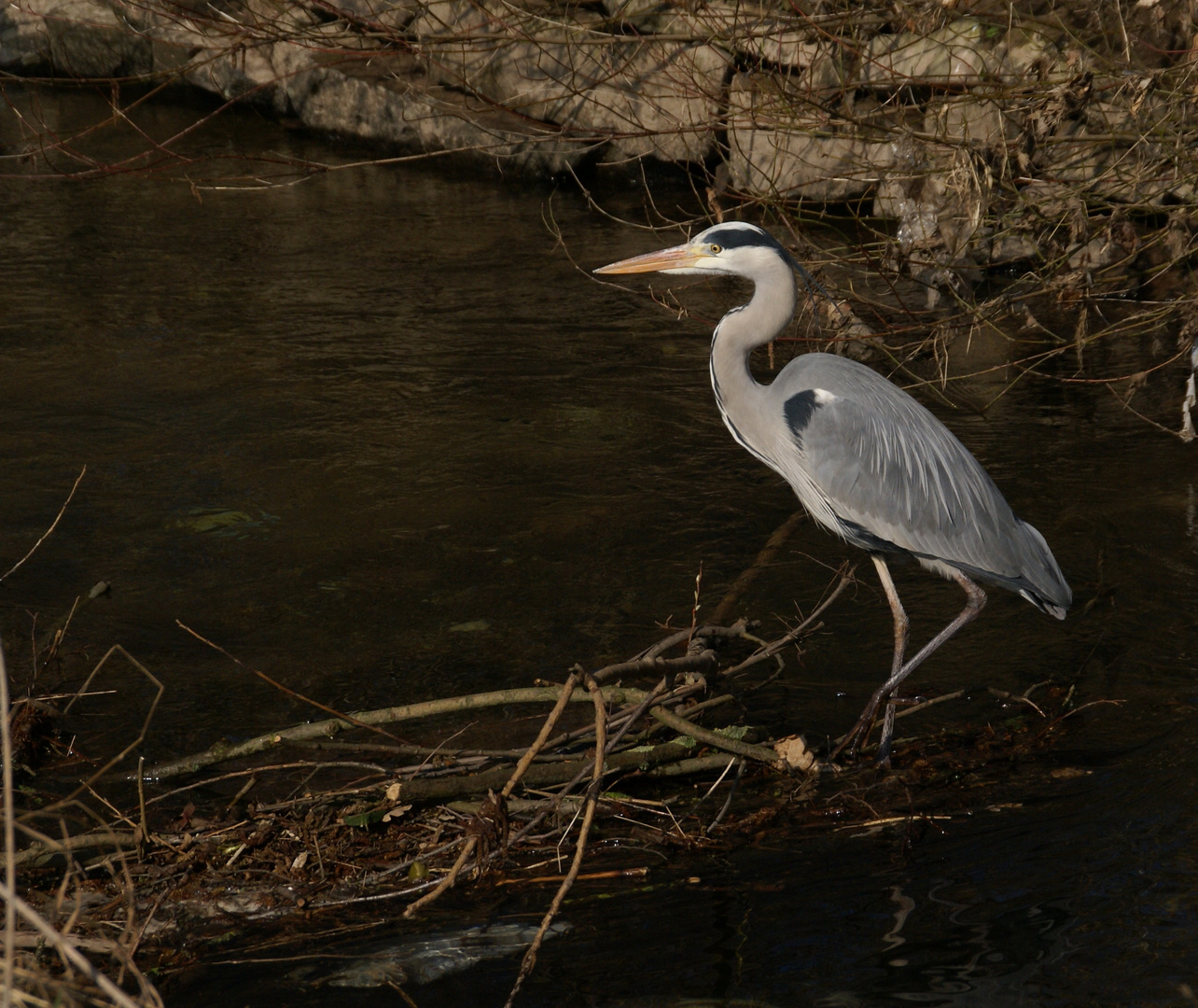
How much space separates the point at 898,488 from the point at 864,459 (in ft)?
0.53

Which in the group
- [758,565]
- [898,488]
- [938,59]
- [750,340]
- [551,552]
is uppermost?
[938,59]

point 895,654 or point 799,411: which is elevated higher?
point 799,411

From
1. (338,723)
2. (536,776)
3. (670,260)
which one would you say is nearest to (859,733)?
(536,776)

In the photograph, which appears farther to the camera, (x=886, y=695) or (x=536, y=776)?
(x=886, y=695)

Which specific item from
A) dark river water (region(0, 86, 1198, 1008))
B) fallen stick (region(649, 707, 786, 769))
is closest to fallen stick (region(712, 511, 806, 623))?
dark river water (region(0, 86, 1198, 1008))

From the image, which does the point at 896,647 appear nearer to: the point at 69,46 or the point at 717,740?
the point at 717,740

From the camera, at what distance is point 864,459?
4.61 metres

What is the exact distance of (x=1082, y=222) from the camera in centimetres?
514

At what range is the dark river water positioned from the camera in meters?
3.21

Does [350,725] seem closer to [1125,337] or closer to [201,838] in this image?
[201,838]

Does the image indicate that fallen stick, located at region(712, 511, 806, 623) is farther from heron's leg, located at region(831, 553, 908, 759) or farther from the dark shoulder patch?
the dark shoulder patch

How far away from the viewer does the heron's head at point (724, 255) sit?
4.46m

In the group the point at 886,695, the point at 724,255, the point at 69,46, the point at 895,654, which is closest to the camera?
the point at 886,695

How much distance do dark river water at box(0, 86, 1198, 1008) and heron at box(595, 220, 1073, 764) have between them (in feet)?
1.26
